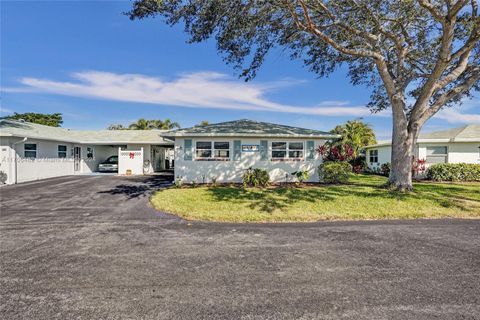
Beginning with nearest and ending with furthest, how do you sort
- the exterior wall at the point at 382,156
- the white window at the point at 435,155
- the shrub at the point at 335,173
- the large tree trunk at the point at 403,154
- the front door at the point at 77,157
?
the large tree trunk at the point at 403,154 < the shrub at the point at 335,173 < the white window at the point at 435,155 < the front door at the point at 77,157 < the exterior wall at the point at 382,156

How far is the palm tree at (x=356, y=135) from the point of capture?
2495 cm

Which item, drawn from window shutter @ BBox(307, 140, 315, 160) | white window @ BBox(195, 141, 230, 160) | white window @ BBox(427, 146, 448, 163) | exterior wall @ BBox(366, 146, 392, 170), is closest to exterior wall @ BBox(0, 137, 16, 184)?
white window @ BBox(195, 141, 230, 160)

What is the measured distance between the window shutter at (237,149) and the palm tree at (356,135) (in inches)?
536

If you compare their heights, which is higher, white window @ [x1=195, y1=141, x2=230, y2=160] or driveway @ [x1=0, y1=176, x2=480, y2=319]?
white window @ [x1=195, y1=141, x2=230, y2=160]

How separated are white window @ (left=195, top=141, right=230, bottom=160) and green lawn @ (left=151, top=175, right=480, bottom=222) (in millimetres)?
3742

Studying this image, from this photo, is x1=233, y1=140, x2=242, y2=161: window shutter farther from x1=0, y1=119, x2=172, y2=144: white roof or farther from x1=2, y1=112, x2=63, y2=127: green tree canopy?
x1=2, y1=112, x2=63, y2=127: green tree canopy

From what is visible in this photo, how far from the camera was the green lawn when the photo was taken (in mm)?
7570

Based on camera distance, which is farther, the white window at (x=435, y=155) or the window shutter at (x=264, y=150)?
the white window at (x=435, y=155)

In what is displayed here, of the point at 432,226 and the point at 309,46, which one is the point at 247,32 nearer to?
the point at 309,46

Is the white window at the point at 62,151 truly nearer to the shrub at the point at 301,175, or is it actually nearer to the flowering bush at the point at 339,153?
the shrub at the point at 301,175

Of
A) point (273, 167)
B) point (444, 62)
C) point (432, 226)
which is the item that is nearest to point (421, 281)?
point (432, 226)

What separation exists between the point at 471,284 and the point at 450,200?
23.8 feet

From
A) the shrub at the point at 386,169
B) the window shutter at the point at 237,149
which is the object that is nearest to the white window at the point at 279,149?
the window shutter at the point at 237,149

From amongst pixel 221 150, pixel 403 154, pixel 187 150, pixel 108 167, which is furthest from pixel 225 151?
pixel 108 167
